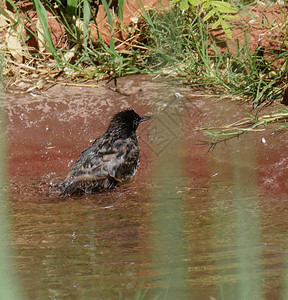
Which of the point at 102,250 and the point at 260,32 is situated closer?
the point at 102,250

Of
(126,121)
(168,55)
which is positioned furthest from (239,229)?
(168,55)

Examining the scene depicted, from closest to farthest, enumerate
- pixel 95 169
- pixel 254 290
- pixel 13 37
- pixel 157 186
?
pixel 254 290, pixel 157 186, pixel 95 169, pixel 13 37

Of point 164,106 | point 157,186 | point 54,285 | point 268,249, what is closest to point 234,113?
point 164,106

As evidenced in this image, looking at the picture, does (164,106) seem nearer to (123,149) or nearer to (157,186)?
(123,149)

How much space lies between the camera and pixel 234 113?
6.67 metres

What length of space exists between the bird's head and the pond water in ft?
0.85

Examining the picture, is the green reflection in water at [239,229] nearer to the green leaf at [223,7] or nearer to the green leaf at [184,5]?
the green leaf at [223,7]

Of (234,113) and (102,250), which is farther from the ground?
(102,250)

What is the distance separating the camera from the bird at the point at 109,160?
623 centimetres

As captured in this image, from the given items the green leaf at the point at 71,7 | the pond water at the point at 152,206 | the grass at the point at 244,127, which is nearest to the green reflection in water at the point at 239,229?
the pond water at the point at 152,206

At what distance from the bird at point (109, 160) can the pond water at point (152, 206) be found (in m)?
0.14

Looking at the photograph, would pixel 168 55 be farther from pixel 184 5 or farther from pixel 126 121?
pixel 126 121

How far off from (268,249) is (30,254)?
4.40 ft

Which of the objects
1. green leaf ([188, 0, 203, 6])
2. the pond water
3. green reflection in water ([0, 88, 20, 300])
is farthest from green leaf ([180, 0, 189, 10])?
green reflection in water ([0, 88, 20, 300])
